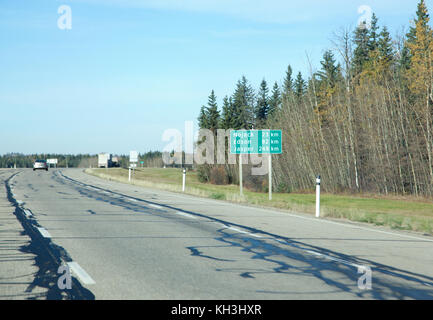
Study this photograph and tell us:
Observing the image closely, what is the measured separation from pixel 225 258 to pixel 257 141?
1802 centimetres

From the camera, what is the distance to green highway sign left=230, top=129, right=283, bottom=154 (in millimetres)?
25297

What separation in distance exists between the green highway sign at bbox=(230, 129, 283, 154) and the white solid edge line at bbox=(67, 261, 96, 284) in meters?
18.0

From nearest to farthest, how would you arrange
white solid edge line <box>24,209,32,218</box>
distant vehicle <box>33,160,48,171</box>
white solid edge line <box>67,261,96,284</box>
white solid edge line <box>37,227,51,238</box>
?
white solid edge line <box>67,261,96,284</box>
white solid edge line <box>37,227,51,238</box>
white solid edge line <box>24,209,32,218</box>
distant vehicle <box>33,160,48,171</box>

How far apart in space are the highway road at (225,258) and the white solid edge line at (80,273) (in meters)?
0.01

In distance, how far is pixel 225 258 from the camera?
832 centimetres

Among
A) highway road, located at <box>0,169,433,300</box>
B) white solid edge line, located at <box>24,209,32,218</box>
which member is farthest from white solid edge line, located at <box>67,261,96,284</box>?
white solid edge line, located at <box>24,209,32,218</box>

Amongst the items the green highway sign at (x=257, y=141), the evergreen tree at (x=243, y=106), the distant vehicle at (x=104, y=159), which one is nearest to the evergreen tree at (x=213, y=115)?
the evergreen tree at (x=243, y=106)

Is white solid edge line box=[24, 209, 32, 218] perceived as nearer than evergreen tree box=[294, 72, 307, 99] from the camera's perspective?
Yes

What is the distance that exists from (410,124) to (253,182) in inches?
1231

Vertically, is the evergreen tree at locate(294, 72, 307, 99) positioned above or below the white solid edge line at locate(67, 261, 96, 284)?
above

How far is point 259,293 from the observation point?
19.6 ft

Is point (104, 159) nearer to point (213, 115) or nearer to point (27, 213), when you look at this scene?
point (213, 115)

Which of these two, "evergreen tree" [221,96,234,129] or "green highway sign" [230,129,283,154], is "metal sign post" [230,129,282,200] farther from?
"evergreen tree" [221,96,234,129]

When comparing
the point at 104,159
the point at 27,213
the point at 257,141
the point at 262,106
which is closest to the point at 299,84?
the point at 262,106
